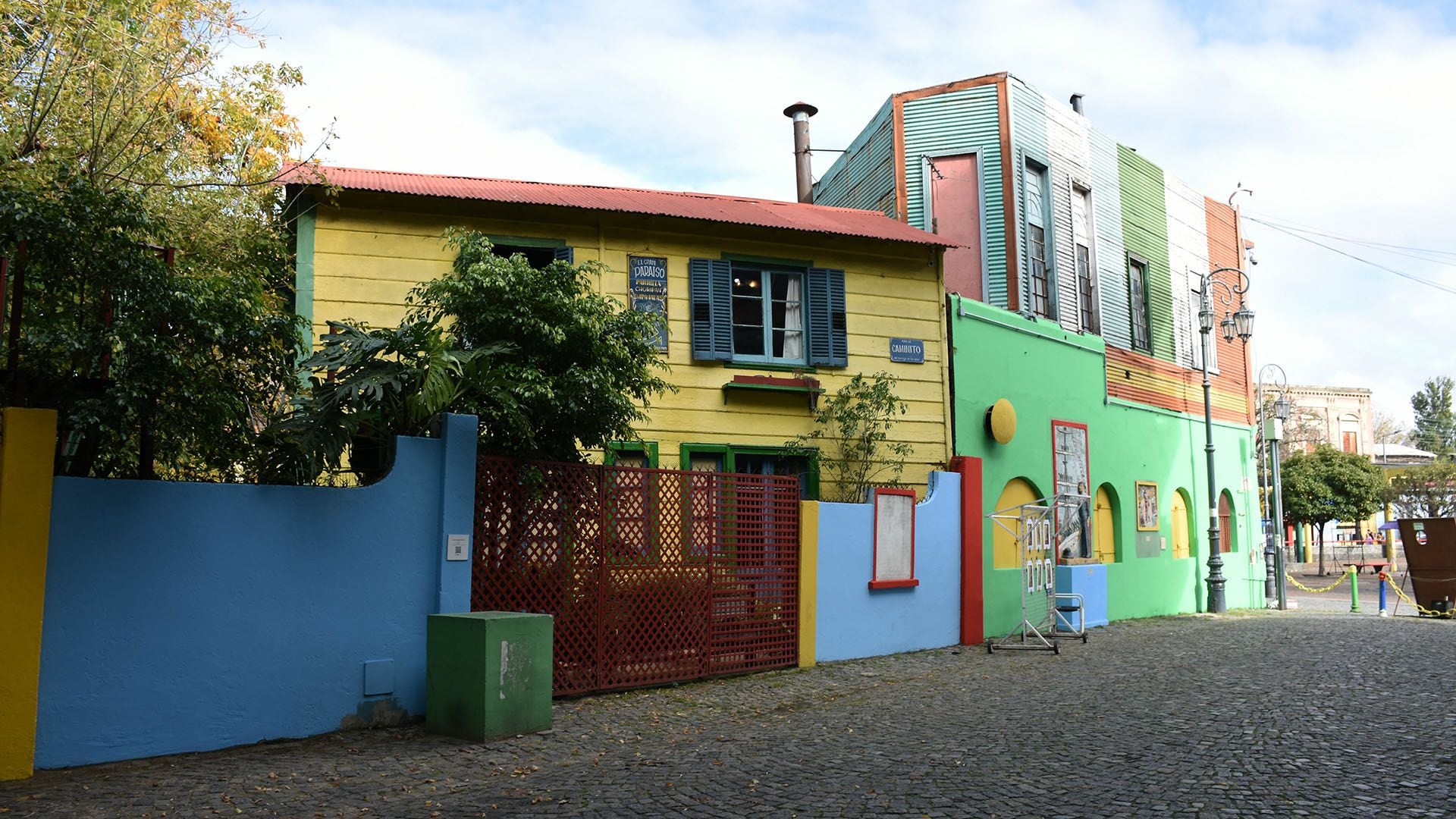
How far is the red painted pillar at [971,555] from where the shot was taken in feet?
46.7

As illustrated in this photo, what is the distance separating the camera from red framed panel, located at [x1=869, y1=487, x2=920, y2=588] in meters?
12.7

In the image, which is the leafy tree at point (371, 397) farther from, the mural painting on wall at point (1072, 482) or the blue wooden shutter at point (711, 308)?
the mural painting on wall at point (1072, 482)

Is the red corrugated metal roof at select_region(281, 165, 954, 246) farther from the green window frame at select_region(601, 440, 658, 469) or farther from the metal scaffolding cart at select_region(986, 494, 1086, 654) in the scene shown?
the metal scaffolding cart at select_region(986, 494, 1086, 654)

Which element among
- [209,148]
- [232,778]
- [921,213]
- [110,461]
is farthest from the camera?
[921,213]

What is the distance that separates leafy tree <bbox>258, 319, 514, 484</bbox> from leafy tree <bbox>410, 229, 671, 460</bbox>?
1.05 feet

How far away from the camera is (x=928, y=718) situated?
27.6ft

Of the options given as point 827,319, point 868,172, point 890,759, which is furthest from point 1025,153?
point 890,759

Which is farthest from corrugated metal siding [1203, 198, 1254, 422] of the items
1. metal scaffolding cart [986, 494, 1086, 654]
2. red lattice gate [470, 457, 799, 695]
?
red lattice gate [470, 457, 799, 695]

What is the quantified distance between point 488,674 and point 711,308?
24.2 ft

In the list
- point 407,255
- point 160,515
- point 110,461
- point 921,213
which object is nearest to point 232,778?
point 160,515

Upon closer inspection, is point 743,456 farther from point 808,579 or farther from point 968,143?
point 968,143

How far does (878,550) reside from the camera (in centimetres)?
1277

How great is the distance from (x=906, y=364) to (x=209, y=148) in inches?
388

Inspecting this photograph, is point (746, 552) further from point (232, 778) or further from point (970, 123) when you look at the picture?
point (970, 123)
